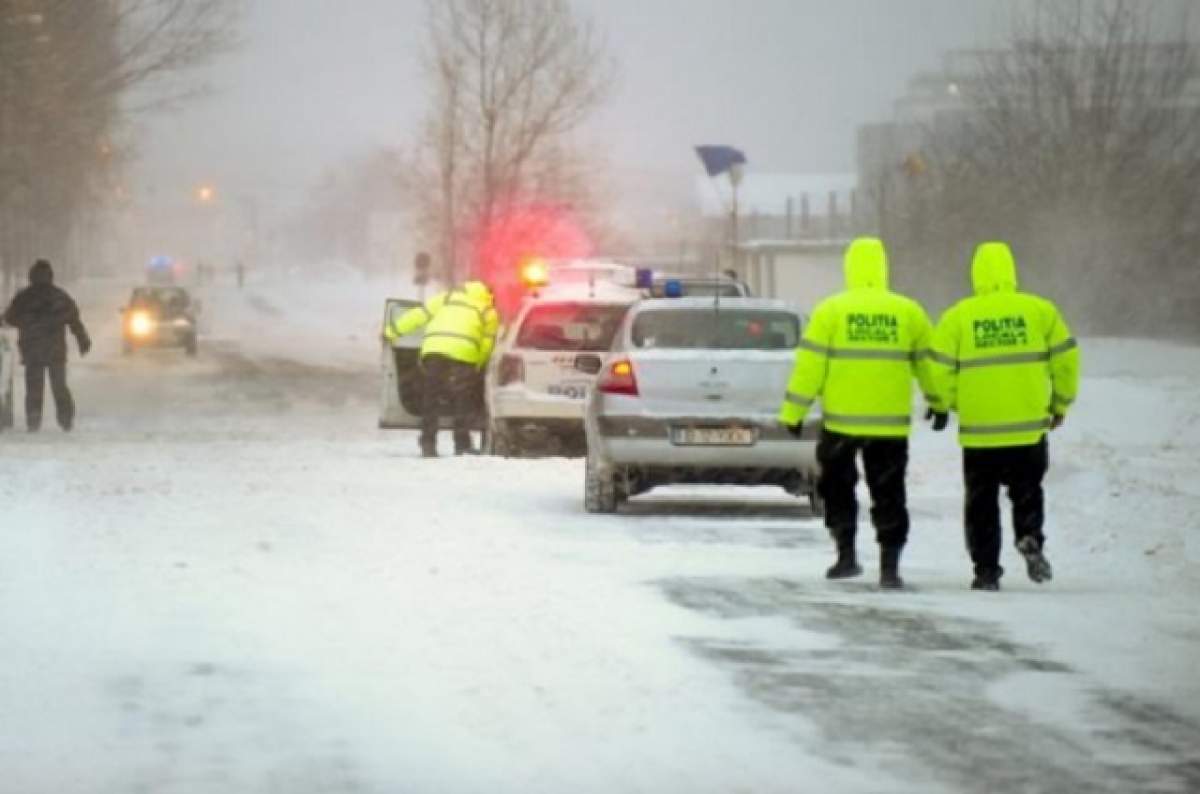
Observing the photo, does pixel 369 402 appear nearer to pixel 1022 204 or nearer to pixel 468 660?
pixel 1022 204

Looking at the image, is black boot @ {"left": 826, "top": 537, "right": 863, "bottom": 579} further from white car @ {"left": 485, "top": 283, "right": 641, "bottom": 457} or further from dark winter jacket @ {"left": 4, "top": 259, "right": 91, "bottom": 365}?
dark winter jacket @ {"left": 4, "top": 259, "right": 91, "bottom": 365}

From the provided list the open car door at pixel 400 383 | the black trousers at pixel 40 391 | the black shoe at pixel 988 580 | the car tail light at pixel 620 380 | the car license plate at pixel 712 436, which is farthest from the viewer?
the black trousers at pixel 40 391

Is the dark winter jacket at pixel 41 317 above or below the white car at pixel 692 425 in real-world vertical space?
above

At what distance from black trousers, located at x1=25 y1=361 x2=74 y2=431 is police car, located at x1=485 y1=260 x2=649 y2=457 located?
7433mm

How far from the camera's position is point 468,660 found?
10.1m

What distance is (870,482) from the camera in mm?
12922

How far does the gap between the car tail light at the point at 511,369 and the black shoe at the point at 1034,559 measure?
10.5m

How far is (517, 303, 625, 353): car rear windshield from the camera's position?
920 inches

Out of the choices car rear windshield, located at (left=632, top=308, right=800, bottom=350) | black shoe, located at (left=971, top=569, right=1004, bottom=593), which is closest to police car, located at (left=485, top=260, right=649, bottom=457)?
car rear windshield, located at (left=632, top=308, right=800, bottom=350)

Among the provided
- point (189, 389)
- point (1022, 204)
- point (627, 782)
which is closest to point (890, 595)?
point (627, 782)

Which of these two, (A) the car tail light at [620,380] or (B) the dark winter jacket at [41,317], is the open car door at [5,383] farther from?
(A) the car tail light at [620,380]

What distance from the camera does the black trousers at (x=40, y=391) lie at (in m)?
29.7

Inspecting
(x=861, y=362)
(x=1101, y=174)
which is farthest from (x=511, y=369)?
(x=1101, y=174)

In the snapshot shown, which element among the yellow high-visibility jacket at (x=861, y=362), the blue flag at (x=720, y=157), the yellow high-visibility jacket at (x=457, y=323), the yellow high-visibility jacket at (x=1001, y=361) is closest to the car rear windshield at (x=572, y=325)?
the yellow high-visibility jacket at (x=457, y=323)
